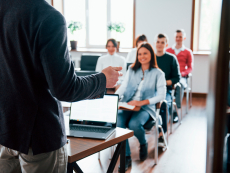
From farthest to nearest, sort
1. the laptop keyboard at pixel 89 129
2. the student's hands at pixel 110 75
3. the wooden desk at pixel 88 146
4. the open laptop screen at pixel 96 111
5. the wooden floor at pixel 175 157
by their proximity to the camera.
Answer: the wooden floor at pixel 175 157
the open laptop screen at pixel 96 111
the laptop keyboard at pixel 89 129
the wooden desk at pixel 88 146
the student's hands at pixel 110 75

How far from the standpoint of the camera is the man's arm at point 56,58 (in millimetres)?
769

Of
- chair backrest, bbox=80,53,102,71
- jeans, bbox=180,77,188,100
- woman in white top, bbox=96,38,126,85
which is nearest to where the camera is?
jeans, bbox=180,77,188,100

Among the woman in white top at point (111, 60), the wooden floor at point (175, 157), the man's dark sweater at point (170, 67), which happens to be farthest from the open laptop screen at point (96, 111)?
the woman in white top at point (111, 60)

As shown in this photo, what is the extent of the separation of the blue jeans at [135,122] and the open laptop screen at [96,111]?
850mm

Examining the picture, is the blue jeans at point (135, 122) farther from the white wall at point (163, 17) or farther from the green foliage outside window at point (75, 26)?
the green foliage outside window at point (75, 26)

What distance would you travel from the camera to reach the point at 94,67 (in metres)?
4.95

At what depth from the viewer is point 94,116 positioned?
1.70 m

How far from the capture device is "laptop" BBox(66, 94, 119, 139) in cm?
159

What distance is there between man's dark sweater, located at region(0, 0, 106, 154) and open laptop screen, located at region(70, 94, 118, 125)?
2.60ft

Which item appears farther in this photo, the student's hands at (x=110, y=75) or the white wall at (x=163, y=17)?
the white wall at (x=163, y=17)

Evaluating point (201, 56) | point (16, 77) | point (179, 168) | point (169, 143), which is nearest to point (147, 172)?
point (179, 168)

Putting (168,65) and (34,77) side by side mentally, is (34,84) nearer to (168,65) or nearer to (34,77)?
(34,77)

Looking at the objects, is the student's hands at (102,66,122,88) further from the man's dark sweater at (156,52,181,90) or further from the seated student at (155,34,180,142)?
the man's dark sweater at (156,52,181,90)

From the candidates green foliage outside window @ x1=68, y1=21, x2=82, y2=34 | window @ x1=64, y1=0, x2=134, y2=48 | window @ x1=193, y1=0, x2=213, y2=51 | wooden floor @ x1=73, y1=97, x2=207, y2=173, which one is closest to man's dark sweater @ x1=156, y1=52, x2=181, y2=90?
wooden floor @ x1=73, y1=97, x2=207, y2=173
